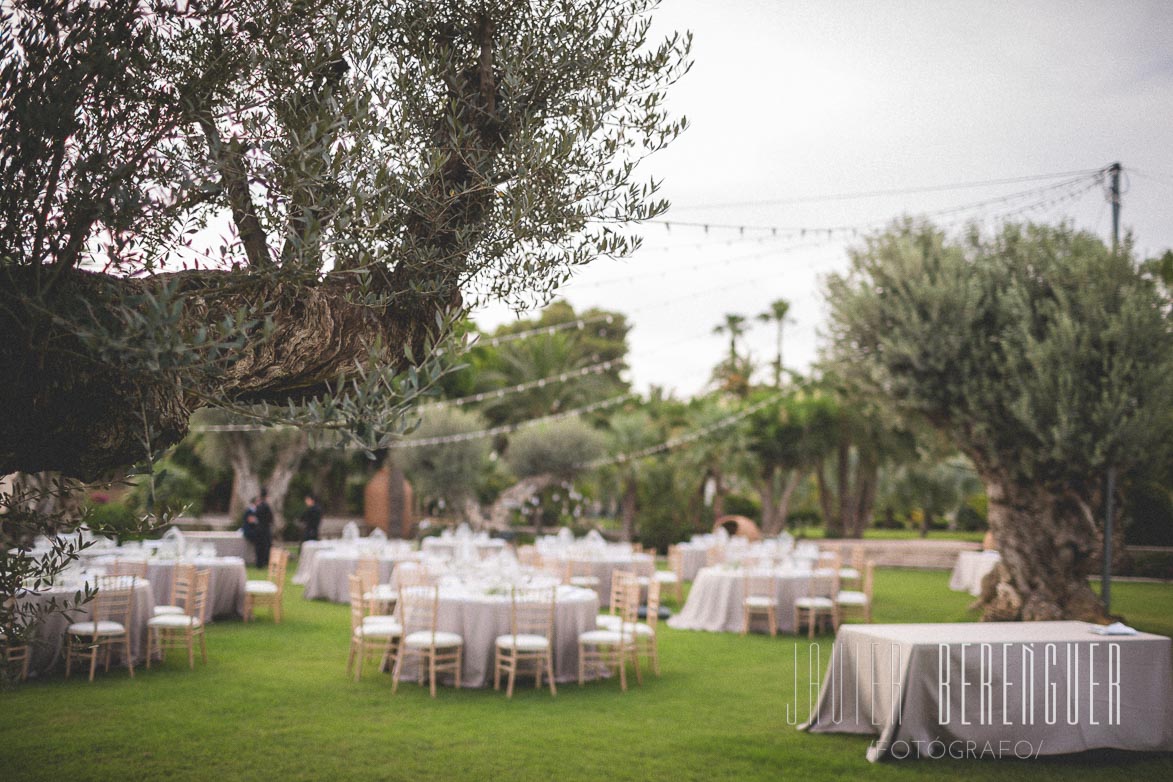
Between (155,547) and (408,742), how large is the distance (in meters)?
6.69

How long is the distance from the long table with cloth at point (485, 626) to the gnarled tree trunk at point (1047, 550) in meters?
6.05

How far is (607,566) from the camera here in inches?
516

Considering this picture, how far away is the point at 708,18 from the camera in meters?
5.20

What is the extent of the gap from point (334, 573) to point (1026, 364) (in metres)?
10.6

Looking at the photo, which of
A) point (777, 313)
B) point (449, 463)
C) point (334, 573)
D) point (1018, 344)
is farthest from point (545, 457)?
point (777, 313)

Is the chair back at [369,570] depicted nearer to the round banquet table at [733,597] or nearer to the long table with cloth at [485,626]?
the long table with cloth at [485,626]

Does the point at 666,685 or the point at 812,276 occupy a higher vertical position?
the point at 812,276

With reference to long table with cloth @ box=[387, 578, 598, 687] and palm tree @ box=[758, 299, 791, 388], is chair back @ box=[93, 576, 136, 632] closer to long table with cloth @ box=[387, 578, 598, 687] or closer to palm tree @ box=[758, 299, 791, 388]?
long table with cloth @ box=[387, 578, 598, 687]

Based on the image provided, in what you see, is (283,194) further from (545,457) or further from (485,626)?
(545,457)

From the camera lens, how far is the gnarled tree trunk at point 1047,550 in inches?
412

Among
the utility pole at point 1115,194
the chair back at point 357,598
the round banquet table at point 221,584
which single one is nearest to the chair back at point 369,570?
the round banquet table at point 221,584

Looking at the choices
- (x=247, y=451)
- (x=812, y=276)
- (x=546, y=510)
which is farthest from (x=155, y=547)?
A: (x=546, y=510)

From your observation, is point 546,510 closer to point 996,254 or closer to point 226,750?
point 996,254

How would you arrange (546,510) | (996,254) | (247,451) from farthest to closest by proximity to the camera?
(546,510) → (247,451) → (996,254)
